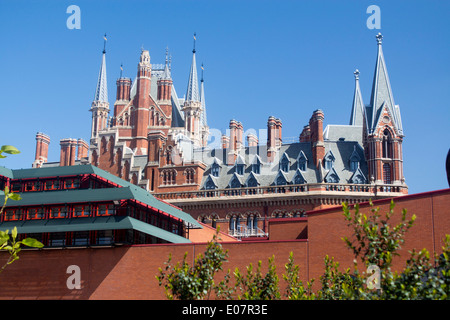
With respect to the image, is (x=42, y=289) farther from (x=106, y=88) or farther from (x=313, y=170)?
(x=106, y=88)

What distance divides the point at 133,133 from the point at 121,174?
28.6 ft

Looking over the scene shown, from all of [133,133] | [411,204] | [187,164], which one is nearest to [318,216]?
[411,204]

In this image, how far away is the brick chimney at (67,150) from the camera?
269 feet

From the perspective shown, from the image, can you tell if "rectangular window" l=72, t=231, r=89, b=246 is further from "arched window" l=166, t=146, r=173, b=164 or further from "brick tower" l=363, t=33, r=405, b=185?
"brick tower" l=363, t=33, r=405, b=185

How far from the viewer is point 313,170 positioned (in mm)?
72000

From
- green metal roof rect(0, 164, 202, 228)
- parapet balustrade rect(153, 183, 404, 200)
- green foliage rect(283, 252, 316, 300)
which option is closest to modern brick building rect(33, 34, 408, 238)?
parapet balustrade rect(153, 183, 404, 200)

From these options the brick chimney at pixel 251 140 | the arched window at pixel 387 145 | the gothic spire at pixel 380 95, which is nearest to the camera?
the arched window at pixel 387 145

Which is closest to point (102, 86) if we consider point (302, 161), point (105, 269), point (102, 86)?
point (102, 86)

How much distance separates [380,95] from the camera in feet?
240

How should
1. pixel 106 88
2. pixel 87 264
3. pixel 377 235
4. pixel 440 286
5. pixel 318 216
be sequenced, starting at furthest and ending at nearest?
pixel 106 88 < pixel 87 264 < pixel 318 216 < pixel 377 235 < pixel 440 286

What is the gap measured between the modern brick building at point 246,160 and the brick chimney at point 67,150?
0.14 metres

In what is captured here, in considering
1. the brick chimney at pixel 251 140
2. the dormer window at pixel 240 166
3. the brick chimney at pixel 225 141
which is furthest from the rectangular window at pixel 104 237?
the brick chimney at pixel 225 141

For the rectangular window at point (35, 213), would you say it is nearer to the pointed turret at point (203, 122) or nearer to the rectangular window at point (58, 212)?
the rectangular window at point (58, 212)

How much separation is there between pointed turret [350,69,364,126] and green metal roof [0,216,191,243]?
4413 cm
